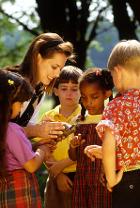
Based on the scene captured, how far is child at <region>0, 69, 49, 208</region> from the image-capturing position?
3.67m

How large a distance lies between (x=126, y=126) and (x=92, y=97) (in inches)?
33.5

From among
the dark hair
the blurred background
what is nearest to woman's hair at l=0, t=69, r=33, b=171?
the dark hair

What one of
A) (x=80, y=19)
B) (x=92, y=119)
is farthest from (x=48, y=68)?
(x=80, y=19)

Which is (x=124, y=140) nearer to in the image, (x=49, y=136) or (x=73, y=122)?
(x=49, y=136)

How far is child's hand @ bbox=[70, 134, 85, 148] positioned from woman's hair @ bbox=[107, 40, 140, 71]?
2.47 ft

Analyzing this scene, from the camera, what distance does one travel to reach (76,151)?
425 cm

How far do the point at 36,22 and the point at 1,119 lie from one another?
1378 centimetres

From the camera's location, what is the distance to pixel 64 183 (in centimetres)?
446

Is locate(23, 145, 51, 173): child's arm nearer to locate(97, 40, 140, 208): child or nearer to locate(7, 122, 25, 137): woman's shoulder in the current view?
locate(7, 122, 25, 137): woman's shoulder

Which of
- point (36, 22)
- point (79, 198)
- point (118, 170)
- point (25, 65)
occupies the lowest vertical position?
point (79, 198)

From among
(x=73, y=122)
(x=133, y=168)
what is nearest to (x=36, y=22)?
(x=73, y=122)

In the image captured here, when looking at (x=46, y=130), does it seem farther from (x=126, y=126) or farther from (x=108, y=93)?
(x=126, y=126)

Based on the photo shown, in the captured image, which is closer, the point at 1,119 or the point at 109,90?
the point at 1,119

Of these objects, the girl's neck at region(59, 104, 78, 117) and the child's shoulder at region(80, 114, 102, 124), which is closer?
the child's shoulder at region(80, 114, 102, 124)
